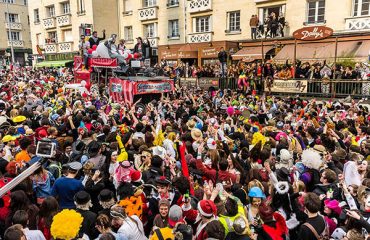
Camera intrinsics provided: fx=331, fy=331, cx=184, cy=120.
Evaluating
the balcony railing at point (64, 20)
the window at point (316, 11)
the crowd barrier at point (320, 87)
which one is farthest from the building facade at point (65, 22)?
the window at point (316, 11)

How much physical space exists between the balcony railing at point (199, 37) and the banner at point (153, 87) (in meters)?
12.1

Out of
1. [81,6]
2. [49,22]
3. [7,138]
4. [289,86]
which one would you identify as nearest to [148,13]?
[81,6]

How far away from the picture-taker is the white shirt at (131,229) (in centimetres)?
354

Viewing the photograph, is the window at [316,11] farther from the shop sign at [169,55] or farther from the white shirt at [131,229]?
the white shirt at [131,229]

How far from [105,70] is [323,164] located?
1320cm

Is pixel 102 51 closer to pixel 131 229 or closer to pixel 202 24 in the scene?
pixel 131 229

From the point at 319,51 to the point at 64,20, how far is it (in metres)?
27.2

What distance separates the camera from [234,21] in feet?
84.4

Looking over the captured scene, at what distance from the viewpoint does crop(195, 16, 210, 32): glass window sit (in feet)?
89.8

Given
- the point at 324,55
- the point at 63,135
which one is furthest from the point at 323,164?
the point at 324,55

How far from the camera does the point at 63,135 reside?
24.2 ft

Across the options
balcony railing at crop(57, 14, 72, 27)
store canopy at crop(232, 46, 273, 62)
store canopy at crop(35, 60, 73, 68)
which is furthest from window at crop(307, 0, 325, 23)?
balcony railing at crop(57, 14, 72, 27)

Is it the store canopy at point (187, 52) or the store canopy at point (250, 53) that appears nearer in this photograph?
the store canopy at point (250, 53)

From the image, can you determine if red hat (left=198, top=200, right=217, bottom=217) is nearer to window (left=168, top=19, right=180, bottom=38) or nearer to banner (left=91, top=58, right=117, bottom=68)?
banner (left=91, top=58, right=117, bottom=68)
